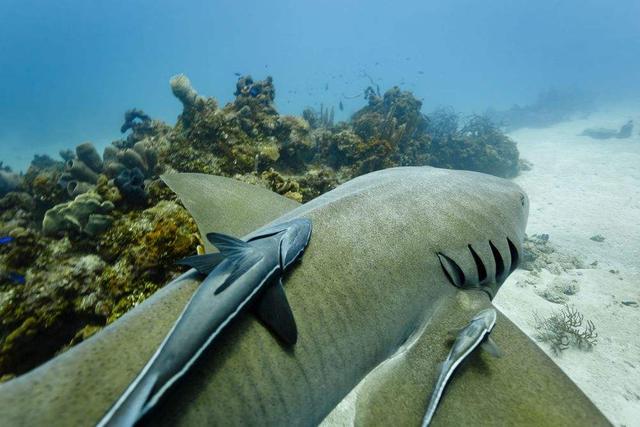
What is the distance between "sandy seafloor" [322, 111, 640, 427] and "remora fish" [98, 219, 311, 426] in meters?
2.74

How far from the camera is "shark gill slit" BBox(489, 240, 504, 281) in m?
2.62

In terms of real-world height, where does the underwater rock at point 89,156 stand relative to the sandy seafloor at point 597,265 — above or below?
above

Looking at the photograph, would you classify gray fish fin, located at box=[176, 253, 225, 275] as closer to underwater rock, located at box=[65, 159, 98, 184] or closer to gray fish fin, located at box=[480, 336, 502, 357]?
gray fish fin, located at box=[480, 336, 502, 357]

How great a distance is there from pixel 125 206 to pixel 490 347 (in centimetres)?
488

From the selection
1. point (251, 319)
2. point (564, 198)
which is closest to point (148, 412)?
point (251, 319)

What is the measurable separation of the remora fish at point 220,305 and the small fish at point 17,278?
12.4 ft

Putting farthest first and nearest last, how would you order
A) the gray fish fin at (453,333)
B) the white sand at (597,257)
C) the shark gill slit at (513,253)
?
the white sand at (597,257), the shark gill slit at (513,253), the gray fish fin at (453,333)

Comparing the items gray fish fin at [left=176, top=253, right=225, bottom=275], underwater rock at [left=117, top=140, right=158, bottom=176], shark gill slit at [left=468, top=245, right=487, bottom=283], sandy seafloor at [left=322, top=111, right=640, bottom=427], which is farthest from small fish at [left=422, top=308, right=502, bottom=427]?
underwater rock at [left=117, top=140, right=158, bottom=176]

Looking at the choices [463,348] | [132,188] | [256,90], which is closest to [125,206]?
[132,188]

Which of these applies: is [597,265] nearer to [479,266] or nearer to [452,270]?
[479,266]

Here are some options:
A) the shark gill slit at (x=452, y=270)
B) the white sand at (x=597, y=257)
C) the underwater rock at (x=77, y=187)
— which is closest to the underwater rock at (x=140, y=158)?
the underwater rock at (x=77, y=187)

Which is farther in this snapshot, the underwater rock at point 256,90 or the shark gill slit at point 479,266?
the underwater rock at point 256,90

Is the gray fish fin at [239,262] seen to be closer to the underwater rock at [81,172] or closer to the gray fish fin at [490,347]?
the gray fish fin at [490,347]

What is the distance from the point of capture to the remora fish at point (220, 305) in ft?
3.76
